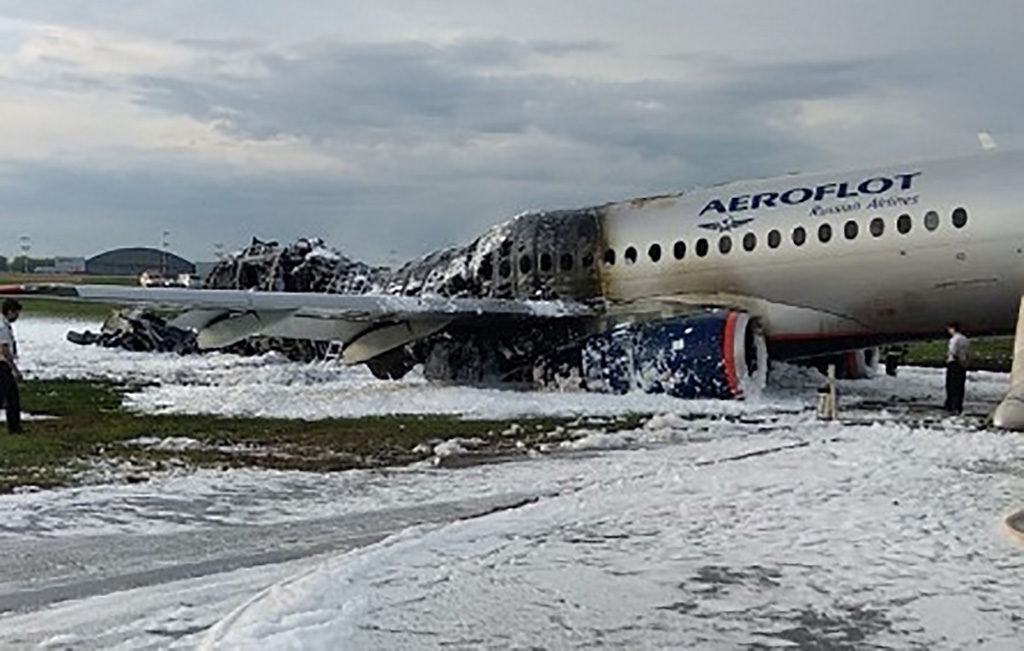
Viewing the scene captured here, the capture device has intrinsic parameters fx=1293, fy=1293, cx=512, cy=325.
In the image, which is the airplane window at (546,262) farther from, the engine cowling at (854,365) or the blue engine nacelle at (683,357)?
the engine cowling at (854,365)

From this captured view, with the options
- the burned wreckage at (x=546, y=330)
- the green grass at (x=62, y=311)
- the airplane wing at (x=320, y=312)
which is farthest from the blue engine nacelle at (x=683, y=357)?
the green grass at (x=62, y=311)

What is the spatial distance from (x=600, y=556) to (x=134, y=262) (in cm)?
13863

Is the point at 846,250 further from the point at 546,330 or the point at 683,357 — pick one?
the point at 546,330

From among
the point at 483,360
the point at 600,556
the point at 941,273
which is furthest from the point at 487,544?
the point at 483,360

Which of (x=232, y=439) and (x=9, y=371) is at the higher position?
(x=9, y=371)

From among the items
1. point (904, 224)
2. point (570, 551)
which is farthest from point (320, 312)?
point (570, 551)

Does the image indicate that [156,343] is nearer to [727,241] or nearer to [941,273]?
[727,241]

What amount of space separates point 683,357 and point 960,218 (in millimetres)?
4191

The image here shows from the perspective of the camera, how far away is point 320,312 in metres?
19.0

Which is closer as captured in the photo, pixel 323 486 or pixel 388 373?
pixel 323 486

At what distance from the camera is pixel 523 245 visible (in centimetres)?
2184

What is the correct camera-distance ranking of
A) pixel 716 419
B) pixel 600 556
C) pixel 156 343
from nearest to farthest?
pixel 600 556 < pixel 716 419 < pixel 156 343

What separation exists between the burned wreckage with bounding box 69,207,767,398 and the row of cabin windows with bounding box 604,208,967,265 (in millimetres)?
744

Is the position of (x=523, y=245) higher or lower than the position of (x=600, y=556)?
higher
